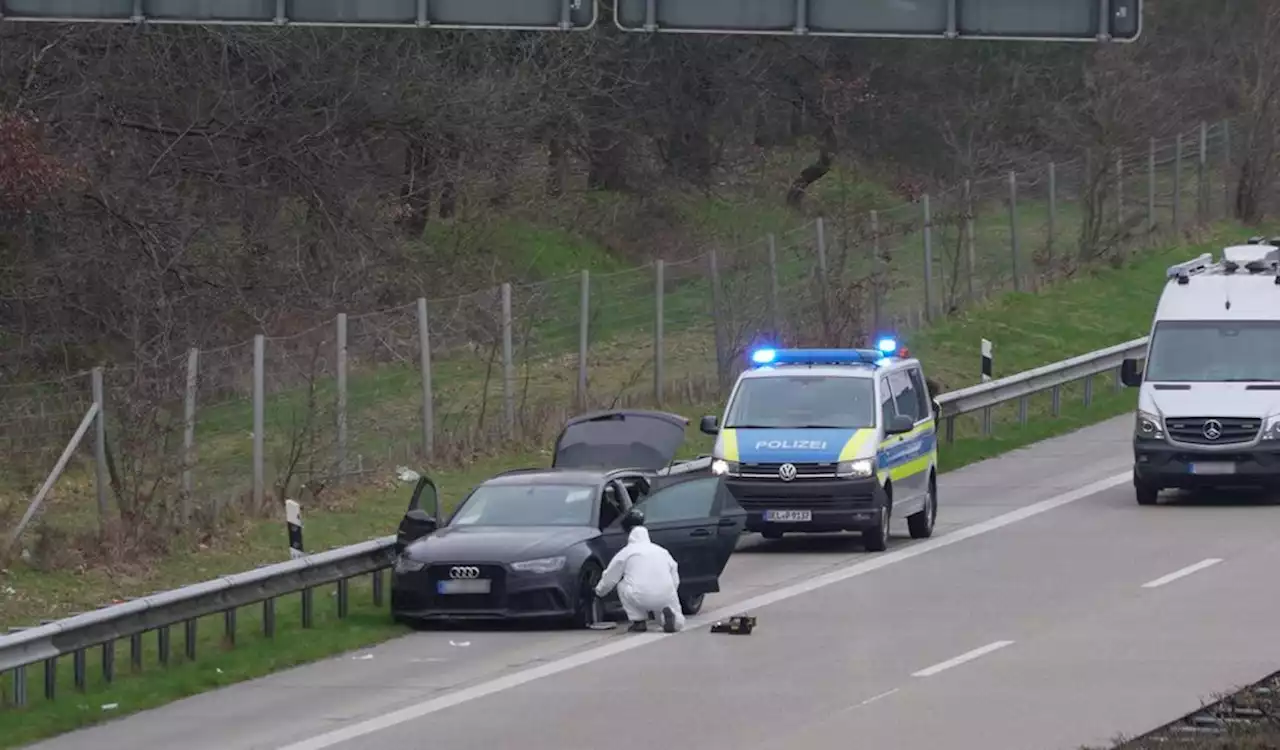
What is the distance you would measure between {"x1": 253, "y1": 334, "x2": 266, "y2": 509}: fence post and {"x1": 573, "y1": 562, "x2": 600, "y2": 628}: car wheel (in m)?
6.27

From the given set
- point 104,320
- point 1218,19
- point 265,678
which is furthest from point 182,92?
point 1218,19

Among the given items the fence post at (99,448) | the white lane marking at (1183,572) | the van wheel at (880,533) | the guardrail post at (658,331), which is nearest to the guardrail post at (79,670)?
the fence post at (99,448)

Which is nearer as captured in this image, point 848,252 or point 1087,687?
point 1087,687

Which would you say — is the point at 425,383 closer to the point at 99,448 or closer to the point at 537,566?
the point at 99,448

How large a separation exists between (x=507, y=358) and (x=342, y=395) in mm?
3763

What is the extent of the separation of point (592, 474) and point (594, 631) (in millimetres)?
1901

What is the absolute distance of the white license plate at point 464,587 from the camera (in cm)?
1938

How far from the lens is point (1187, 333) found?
92.8 ft

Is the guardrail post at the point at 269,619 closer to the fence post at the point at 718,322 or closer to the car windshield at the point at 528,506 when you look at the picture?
the car windshield at the point at 528,506

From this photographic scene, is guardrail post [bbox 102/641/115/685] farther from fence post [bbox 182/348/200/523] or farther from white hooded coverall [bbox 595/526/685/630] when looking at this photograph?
fence post [bbox 182/348/200/523]

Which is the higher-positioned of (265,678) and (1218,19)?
(1218,19)

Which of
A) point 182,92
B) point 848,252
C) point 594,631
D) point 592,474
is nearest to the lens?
point 594,631

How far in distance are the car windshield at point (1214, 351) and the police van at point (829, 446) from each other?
3578 millimetres

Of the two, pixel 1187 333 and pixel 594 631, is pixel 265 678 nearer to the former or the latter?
pixel 594 631
